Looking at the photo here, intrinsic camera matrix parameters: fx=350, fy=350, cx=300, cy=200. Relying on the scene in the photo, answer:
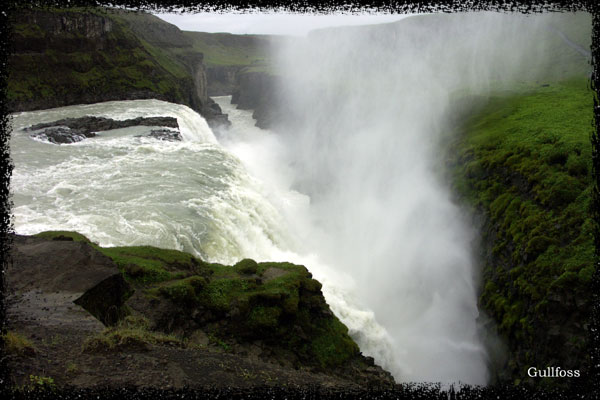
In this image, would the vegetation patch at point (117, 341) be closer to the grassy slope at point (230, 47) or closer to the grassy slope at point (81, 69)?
the grassy slope at point (81, 69)

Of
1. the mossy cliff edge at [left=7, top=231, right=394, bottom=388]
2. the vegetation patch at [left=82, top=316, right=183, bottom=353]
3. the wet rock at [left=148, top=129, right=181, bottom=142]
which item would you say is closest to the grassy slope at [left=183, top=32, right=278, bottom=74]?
the wet rock at [left=148, top=129, right=181, bottom=142]

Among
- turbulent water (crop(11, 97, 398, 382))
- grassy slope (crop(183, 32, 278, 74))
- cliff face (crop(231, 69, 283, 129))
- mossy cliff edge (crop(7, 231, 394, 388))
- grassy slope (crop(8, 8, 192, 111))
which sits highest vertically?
grassy slope (crop(183, 32, 278, 74))

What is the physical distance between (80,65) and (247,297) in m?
47.7

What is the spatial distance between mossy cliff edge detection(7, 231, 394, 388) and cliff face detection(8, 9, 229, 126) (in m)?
35.5

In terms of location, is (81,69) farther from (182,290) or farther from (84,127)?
(182,290)

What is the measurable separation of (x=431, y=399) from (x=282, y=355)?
7172mm

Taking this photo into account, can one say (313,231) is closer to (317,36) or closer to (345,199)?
(345,199)

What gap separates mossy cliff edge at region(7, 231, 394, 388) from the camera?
5789 mm

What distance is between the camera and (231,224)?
17266 mm

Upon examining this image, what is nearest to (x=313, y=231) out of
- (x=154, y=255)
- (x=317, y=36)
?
(x=154, y=255)

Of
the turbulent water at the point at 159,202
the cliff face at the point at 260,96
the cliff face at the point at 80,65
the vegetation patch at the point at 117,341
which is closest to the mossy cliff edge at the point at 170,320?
the vegetation patch at the point at 117,341

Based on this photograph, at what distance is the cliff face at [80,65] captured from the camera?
38.6m

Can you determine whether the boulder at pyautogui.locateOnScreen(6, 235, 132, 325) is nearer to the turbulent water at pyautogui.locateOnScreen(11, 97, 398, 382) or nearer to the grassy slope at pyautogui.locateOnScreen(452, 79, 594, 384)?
the turbulent water at pyautogui.locateOnScreen(11, 97, 398, 382)

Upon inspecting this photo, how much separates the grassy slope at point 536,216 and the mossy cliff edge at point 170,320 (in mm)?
5955
